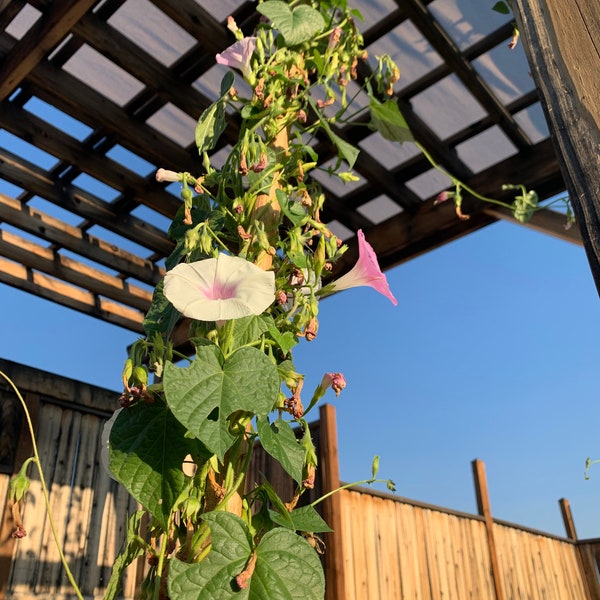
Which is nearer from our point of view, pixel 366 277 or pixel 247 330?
pixel 247 330

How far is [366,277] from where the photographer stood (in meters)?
0.94

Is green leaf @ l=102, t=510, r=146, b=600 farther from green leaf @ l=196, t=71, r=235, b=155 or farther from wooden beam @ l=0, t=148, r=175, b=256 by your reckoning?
wooden beam @ l=0, t=148, r=175, b=256

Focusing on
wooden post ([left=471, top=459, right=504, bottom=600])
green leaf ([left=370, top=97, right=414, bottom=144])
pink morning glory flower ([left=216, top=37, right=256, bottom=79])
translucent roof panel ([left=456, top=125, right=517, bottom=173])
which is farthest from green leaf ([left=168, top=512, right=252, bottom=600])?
wooden post ([left=471, top=459, right=504, bottom=600])

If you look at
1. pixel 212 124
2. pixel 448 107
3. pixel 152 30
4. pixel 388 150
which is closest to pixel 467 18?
pixel 448 107

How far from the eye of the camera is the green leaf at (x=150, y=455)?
25.0 inches

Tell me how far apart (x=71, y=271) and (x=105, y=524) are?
1.71m

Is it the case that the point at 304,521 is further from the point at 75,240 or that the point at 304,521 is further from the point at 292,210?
the point at 75,240

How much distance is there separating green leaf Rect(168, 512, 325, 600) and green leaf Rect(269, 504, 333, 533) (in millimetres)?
95

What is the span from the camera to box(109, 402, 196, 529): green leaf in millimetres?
636

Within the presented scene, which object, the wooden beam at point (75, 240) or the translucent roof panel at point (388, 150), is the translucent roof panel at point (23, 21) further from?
the translucent roof panel at point (388, 150)

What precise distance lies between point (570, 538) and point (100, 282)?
559 centimetres

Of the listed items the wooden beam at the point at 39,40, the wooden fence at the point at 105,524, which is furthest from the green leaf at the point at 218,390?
the wooden fence at the point at 105,524

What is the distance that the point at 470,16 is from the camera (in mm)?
2715

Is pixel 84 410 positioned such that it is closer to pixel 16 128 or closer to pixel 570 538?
pixel 16 128
